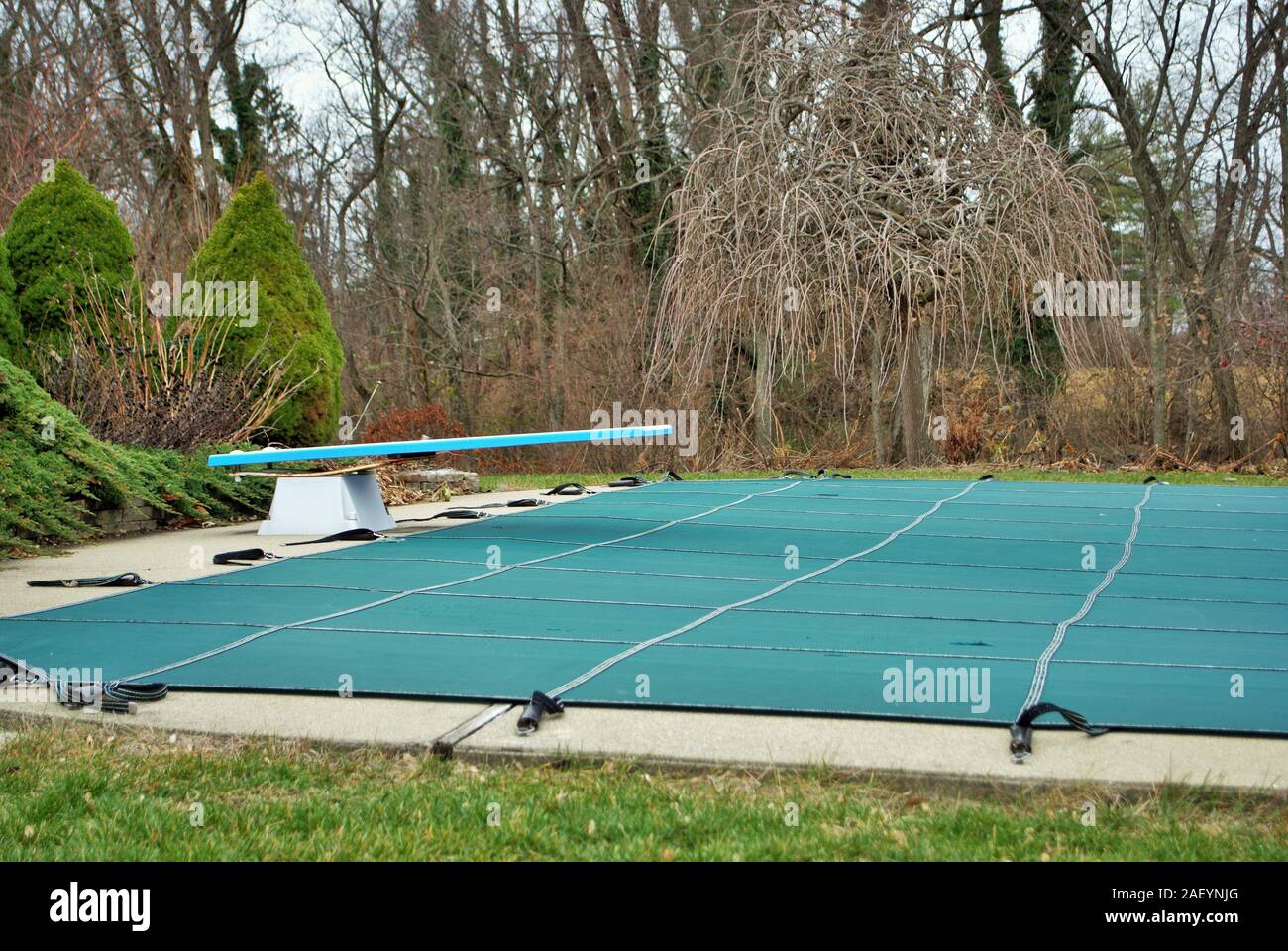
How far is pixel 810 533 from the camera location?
343 inches

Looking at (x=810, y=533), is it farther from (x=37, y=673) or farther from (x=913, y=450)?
(x=913, y=450)

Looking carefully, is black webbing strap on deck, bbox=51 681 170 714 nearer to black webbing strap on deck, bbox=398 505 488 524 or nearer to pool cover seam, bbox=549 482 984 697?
pool cover seam, bbox=549 482 984 697

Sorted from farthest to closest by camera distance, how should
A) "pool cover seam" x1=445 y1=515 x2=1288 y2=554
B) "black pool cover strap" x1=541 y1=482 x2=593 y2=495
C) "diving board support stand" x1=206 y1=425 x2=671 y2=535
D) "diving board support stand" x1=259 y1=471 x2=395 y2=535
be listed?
1. "black pool cover strap" x1=541 y1=482 x2=593 y2=495
2. "diving board support stand" x1=259 y1=471 x2=395 y2=535
3. "diving board support stand" x1=206 y1=425 x2=671 y2=535
4. "pool cover seam" x1=445 y1=515 x2=1288 y2=554

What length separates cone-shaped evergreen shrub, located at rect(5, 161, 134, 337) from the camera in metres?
11.7

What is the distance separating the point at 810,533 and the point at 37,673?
537cm

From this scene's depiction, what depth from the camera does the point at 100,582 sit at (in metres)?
6.58

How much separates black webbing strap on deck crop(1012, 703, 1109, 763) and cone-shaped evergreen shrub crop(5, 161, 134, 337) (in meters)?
10.2

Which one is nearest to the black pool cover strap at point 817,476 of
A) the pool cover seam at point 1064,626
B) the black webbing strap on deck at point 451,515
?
the black webbing strap on deck at point 451,515

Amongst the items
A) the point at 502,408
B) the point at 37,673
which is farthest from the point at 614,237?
the point at 37,673

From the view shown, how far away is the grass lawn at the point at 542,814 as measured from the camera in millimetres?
3031

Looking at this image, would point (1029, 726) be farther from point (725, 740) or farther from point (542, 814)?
point (542, 814)

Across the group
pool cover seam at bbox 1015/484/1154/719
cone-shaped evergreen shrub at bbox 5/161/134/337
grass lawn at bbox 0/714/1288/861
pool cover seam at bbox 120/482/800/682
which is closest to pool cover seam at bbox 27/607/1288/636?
pool cover seam at bbox 120/482/800/682

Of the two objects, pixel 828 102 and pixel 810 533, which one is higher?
pixel 828 102
